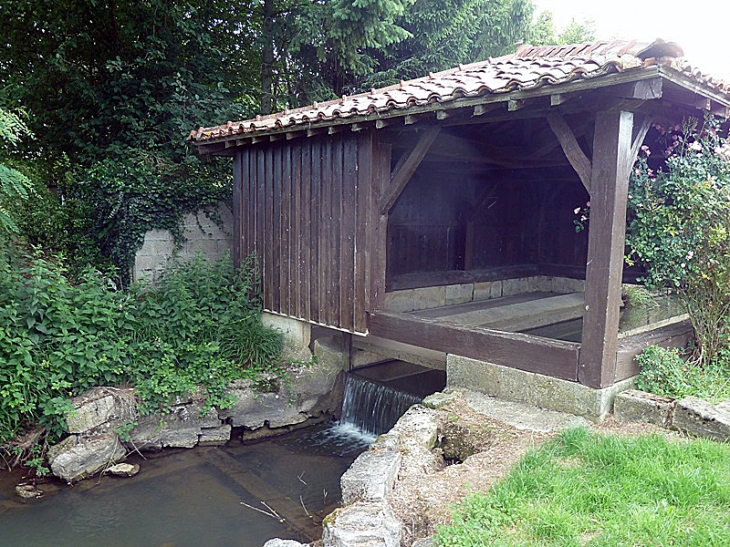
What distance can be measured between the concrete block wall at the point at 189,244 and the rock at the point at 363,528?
198 inches

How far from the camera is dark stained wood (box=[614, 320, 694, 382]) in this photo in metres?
4.30

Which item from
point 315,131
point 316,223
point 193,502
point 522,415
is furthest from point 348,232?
point 193,502

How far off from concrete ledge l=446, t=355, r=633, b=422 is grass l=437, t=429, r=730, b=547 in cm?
58

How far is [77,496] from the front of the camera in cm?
480

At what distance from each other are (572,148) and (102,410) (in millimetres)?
4910

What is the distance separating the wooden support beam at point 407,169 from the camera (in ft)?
16.7

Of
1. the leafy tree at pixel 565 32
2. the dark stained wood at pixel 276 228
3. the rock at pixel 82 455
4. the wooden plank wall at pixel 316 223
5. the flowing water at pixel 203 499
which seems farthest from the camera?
the leafy tree at pixel 565 32

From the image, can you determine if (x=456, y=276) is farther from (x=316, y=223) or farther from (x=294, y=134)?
(x=294, y=134)

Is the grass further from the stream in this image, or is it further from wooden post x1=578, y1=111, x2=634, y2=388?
the stream

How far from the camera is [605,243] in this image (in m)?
4.04

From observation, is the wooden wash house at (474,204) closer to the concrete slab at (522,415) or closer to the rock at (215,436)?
the concrete slab at (522,415)

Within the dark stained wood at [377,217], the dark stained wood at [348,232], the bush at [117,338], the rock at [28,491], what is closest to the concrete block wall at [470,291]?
the dark stained wood at [348,232]

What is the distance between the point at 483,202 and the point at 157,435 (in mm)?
5430

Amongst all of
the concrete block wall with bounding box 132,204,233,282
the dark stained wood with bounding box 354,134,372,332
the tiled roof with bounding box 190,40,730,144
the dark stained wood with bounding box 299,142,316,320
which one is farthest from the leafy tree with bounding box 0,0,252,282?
the dark stained wood with bounding box 354,134,372,332
